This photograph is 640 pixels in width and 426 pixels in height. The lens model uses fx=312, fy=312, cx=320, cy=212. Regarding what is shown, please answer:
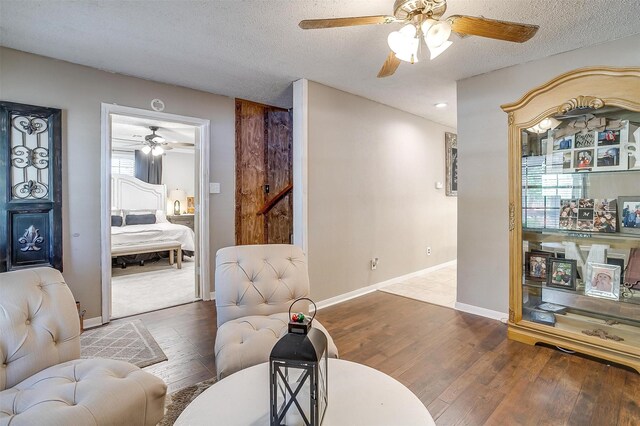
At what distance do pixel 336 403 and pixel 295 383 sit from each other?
217 mm

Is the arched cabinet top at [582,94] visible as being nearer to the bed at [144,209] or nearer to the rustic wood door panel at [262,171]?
the rustic wood door panel at [262,171]

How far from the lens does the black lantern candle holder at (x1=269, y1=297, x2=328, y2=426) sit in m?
0.88

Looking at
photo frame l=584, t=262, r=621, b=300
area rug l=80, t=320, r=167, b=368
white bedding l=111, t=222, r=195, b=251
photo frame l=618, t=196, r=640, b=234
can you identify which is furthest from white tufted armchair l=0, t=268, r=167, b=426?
white bedding l=111, t=222, r=195, b=251

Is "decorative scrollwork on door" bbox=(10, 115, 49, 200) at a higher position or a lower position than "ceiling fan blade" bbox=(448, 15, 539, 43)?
lower

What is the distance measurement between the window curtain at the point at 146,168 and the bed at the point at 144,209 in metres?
0.19

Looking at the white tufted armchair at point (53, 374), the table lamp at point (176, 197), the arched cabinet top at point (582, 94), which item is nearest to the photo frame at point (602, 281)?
the arched cabinet top at point (582, 94)

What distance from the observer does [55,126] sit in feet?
8.88

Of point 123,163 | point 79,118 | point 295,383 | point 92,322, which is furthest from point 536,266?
point 123,163

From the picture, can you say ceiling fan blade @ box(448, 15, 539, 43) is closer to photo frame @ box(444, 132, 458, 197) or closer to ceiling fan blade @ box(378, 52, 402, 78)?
ceiling fan blade @ box(378, 52, 402, 78)

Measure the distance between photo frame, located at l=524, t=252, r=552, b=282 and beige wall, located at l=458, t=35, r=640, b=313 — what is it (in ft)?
1.08

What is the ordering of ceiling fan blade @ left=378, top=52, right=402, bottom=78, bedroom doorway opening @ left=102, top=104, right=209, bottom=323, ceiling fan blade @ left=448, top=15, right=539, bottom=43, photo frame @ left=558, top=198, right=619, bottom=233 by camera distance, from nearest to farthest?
ceiling fan blade @ left=448, top=15, right=539, bottom=43
ceiling fan blade @ left=378, top=52, right=402, bottom=78
photo frame @ left=558, top=198, right=619, bottom=233
bedroom doorway opening @ left=102, top=104, right=209, bottom=323

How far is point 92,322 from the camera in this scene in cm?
294

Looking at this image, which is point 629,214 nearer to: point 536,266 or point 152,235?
point 536,266

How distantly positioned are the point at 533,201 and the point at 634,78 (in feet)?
3.30
